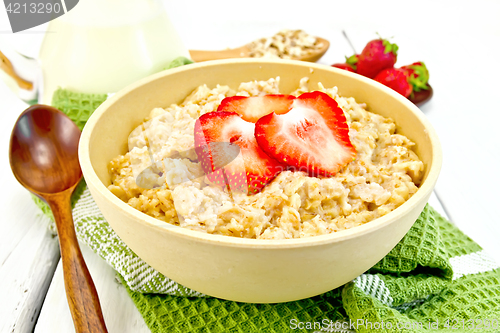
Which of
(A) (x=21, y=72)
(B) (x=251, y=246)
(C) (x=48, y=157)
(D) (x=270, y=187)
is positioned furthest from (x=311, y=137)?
(A) (x=21, y=72)

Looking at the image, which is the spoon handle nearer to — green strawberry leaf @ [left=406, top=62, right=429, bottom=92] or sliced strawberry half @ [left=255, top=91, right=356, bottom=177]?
sliced strawberry half @ [left=255, top=91, right=356, bottom=177]

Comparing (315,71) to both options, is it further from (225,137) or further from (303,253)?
(303,253)

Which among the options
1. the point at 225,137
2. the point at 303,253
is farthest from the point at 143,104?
the point at 303,253

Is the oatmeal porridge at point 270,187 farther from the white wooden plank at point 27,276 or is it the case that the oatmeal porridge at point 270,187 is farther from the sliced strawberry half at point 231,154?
the white wooden plank at point 27,276

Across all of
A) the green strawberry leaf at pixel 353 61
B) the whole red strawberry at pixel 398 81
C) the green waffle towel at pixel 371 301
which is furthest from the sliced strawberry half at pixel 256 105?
the green strawberry leaf at pixel 353 61

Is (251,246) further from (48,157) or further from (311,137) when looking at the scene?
(48,157)

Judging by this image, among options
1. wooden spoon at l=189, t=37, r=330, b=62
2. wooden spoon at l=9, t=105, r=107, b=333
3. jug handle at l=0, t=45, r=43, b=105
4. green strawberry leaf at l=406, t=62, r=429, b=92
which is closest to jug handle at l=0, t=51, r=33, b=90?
jug handle at l=0, t=45, r=43, b=105
